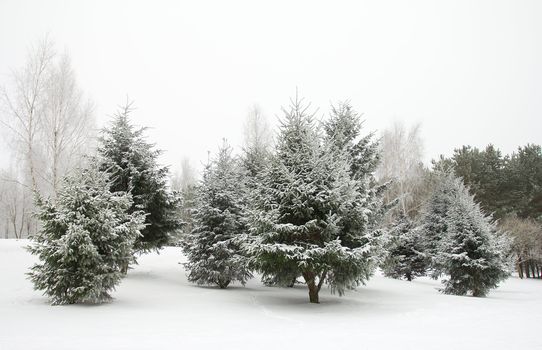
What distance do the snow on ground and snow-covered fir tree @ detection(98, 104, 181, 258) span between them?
2401mm

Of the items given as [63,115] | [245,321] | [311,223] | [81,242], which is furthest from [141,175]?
[63,115]

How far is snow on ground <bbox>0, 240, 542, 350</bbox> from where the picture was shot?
22.1 ft

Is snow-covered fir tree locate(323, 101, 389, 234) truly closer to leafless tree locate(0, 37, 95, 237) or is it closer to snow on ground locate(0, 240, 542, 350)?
snow on ground locate(0, 240, 542, 350)

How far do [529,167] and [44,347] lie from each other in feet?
161

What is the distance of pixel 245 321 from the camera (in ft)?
30.7

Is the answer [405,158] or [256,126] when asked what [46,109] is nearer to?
[256,126]

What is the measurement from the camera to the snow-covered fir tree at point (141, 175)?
16.0 meters

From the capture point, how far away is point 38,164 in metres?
27.6

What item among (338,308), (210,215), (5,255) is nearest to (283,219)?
(338,308)

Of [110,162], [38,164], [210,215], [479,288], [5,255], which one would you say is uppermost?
[38,164]

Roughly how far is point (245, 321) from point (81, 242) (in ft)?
15.8

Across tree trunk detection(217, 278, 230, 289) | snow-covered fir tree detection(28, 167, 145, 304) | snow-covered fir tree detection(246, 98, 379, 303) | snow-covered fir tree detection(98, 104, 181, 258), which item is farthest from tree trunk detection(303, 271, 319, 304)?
snow-covered fir tree detection(98, 104, 181, 258)

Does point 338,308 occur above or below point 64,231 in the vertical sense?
below

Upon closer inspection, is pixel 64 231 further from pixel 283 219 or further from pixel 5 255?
pixel 5 255
